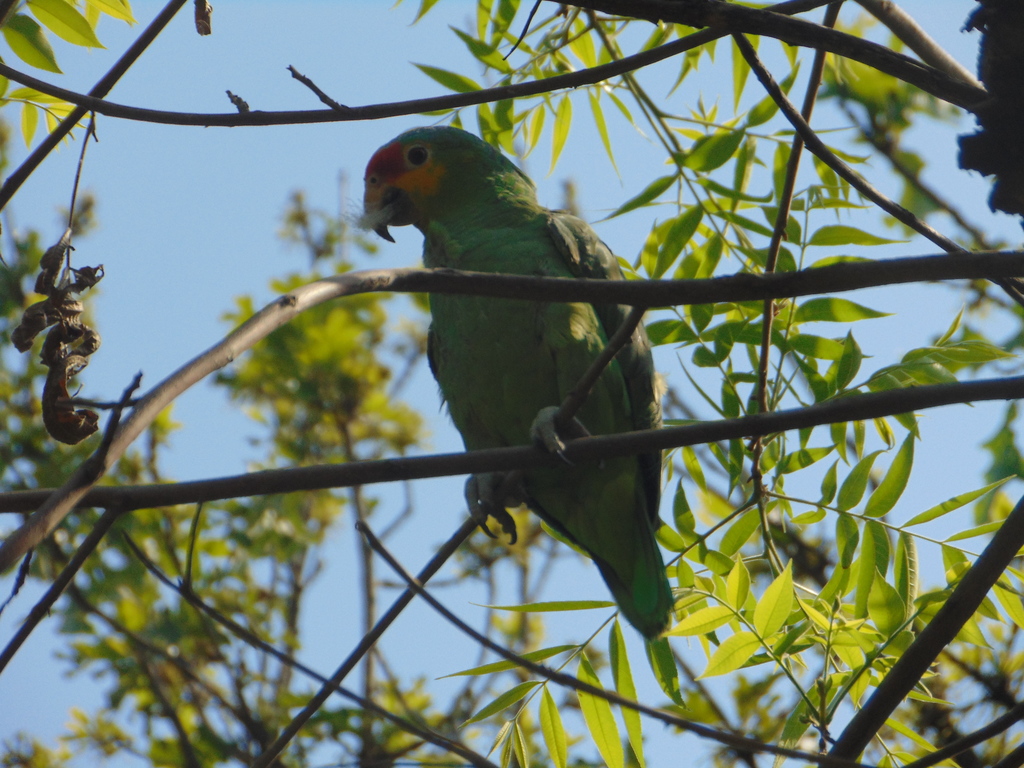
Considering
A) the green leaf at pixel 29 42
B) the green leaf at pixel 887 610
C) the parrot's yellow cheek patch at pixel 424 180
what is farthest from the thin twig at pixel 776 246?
the green leaf at pixel 29 42

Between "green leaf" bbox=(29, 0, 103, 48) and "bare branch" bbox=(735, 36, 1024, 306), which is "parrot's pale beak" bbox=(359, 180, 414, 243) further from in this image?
"bare branch" bbox=(735, 36, 1024, 306)

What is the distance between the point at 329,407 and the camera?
5492 mm

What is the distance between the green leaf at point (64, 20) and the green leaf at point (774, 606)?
2.06m

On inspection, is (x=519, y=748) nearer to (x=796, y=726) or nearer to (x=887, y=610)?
(x=796, y=726)

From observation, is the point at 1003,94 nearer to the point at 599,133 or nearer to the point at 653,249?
the point at 653,249

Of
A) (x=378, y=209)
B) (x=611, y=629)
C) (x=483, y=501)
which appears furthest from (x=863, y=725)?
(x=378, y=209)

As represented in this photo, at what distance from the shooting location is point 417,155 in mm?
3537

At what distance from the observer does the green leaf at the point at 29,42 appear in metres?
2.19

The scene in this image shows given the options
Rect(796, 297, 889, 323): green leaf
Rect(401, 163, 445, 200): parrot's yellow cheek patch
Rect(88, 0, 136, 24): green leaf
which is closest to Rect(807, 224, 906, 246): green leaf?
Rect(796, 297, 889, 323): green leaf

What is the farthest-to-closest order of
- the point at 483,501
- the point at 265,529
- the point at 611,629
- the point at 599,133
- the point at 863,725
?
the point at 265,529 → the point at 599,133 → the point at 483,501 → the point at 611,629 → the point at 863,725

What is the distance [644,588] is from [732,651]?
67 cm

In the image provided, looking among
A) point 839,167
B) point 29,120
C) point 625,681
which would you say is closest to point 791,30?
point 839,167

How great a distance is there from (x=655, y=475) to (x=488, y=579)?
9.61 feet

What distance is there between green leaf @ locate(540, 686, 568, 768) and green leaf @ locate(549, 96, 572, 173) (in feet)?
6.05
